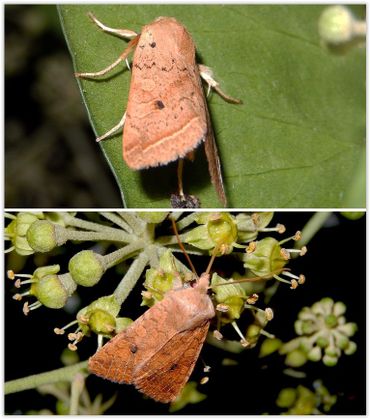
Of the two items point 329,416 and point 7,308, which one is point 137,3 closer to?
point 7,308

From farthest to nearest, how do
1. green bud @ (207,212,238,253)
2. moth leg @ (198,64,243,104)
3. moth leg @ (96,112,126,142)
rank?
moth leg @ (198,64,243,104) → moth leg @ (96,112,126,142) → green bud @ (207,212,238,253)

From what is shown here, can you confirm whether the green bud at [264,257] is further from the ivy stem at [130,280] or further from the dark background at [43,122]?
the dark background at [43,122]

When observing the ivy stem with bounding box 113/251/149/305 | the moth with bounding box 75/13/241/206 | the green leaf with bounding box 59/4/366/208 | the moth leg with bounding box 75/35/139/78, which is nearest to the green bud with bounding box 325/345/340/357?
the green leaf with bounding box 59/4/366/208

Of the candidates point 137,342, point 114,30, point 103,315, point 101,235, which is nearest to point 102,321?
point 103,315

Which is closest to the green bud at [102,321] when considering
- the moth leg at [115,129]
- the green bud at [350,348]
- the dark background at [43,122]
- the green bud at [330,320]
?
the moth leg at [115,129]

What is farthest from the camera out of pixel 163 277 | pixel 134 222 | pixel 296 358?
pixel 296 358

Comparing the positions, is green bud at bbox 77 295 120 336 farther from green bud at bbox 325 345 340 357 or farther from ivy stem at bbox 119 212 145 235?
green bud at bbox 325 345 340 357

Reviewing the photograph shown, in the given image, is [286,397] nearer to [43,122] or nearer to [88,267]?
[88,267]
